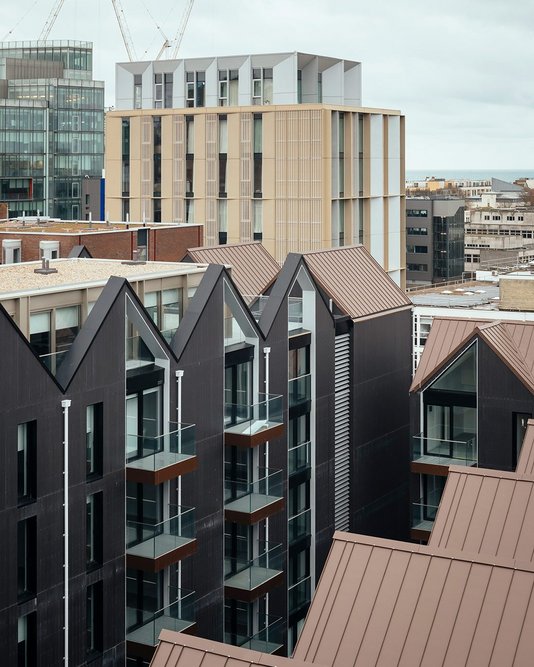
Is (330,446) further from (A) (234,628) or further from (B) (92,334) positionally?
(B) (92,334)

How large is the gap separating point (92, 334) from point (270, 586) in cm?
1499

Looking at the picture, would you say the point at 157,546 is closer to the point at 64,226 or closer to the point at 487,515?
the point at 487,515

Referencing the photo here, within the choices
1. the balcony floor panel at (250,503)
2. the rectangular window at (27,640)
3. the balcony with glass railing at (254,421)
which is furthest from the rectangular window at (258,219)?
the rectangular window at (27,640)

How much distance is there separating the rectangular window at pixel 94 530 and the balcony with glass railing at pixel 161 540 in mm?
1713

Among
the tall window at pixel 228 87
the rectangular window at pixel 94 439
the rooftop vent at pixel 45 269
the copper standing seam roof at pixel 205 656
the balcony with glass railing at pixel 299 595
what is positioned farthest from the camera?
the tall window at pixel 228 87

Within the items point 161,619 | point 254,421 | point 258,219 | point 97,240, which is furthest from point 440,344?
point 258,219

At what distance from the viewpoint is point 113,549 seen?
4200 centimetres

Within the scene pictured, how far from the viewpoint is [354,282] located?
61.7 m

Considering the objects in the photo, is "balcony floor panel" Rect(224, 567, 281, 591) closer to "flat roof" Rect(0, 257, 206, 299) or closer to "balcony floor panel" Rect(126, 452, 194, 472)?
"balcony floor panel" Rect(126, 452, 194, 472)

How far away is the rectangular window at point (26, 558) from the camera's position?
38594 millimetres

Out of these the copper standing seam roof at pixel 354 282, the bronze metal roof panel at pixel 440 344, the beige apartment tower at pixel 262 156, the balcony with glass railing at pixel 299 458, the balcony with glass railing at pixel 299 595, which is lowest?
the balcony with glass railing at pixel 299 595

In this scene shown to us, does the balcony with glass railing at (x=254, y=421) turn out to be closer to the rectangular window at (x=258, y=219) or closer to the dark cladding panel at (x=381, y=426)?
the dark cladding panel at (x=381, y=426)

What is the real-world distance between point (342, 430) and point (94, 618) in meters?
19.8

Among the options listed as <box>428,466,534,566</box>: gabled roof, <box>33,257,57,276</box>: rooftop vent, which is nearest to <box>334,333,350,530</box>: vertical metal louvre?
<box>33,257,57,276</box>: rooftop vent
